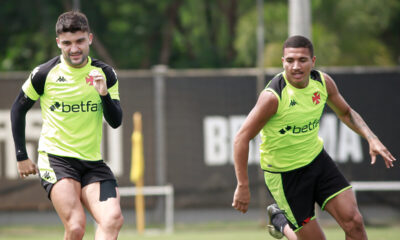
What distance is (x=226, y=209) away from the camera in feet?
42.1

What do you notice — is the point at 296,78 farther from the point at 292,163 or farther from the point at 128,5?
the point at 128,5

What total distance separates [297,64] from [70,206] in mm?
2170

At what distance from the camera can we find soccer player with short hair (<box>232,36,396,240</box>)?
6348 mm

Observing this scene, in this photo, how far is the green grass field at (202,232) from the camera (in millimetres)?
11266

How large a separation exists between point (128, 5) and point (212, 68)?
375 centimetres

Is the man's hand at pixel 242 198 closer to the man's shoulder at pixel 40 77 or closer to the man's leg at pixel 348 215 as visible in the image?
the man's leg at pixel 348 215

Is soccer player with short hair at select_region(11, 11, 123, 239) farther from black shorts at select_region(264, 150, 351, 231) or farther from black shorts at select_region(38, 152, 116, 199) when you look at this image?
black shorts at select_region(264, 150, 351, 231)

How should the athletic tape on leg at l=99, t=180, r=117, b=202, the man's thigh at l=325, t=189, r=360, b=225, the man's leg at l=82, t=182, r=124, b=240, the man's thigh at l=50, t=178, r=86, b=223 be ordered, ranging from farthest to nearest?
the man's thigh at l=325, t=189, r=360, b=225 < the athletic tape on leg at l=99, t=180, r=117, b=202 < the man's thigh at l=50, t=178, r=86, b=223 < the man's leg at l=82, t=182, r=124, b=240

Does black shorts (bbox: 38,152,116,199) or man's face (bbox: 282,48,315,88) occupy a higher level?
man's face (bbox: 282,48,315,88)

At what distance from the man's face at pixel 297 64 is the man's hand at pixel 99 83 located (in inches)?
60.5

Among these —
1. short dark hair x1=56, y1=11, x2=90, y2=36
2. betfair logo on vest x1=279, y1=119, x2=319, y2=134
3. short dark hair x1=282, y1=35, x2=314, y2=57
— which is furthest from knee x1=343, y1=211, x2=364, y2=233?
short dark hair x1=56, y1=11, x2=90, y2=36

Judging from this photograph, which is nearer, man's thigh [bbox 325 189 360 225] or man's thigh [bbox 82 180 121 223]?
man's thigh [bbox 82 180 121 223]

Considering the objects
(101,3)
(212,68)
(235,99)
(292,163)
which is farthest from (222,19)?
(292,163)

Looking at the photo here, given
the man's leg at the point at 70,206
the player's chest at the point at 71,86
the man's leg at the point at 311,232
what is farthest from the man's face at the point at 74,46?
the man's leg at the point at 311,232
